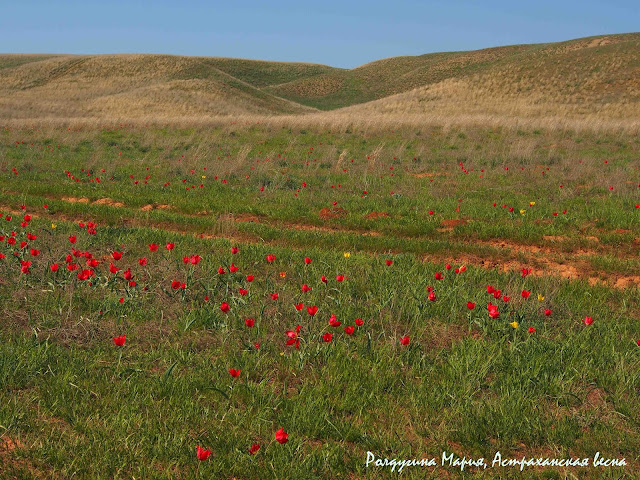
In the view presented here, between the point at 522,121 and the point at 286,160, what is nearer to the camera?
the point at 286,160

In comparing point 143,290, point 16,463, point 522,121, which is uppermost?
point 522,121

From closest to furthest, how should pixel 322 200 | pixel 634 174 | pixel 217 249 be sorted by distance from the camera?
1. pixel 217 249
2. pixel 322 200
3. pixel 634 174

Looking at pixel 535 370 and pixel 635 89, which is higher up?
pixel 635 89

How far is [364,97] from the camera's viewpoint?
79.6 m

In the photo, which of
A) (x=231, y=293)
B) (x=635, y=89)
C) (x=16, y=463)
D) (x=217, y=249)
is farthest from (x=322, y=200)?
(x=635, y=89)

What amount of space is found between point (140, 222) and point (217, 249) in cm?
310

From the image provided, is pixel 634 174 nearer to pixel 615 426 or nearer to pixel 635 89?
pixel 615 426

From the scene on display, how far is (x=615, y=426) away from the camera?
10.4 ft

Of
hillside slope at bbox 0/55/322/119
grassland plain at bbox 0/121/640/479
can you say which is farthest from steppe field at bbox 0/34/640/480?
hillside slope at bbox 0/55/322/119

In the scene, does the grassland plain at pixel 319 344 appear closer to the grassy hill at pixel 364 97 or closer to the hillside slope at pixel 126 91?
the grassy hill at pixel 364 97

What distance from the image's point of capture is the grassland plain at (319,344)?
9.80 ft

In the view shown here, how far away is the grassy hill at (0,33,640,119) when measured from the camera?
39375 mm

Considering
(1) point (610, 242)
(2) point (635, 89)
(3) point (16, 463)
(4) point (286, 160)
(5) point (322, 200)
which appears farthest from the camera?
(2) point (635, 89)

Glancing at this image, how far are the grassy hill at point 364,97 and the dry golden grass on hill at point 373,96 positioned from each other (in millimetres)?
87
